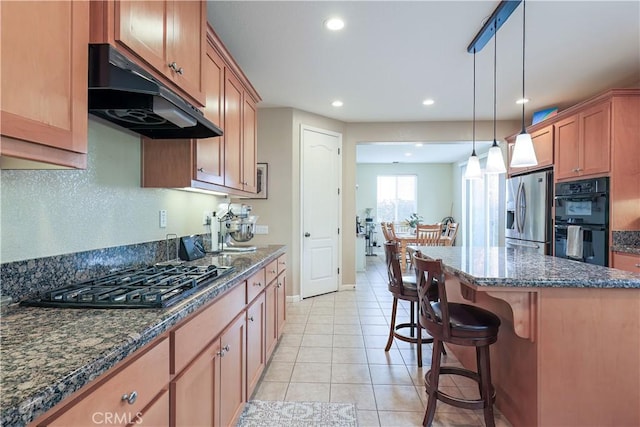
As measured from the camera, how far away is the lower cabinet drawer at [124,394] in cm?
69

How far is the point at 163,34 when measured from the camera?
4.74ft

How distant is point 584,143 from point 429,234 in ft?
10.0

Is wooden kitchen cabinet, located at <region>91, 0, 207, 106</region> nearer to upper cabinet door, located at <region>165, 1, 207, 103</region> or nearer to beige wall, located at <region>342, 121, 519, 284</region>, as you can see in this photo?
upper cabinet door, located at <region>165, 1, 207, 103</region>

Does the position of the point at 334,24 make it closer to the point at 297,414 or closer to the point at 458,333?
the point at 458,333

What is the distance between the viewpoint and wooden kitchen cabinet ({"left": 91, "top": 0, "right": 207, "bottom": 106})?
112cm

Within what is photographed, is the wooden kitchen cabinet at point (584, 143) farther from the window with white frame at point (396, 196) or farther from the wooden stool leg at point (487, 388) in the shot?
the window with white frame at point (396, 196)

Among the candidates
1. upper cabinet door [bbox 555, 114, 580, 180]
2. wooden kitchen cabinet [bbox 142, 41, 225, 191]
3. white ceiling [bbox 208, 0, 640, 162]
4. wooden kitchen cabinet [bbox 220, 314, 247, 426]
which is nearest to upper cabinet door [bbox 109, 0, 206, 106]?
wooden kitchen cabinet [bbox 142, 41, 225, 191]

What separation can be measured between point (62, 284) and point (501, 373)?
2327 millimetres

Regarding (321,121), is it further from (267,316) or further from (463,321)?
(463,321)

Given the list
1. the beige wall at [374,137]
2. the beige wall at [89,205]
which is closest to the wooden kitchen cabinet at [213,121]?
the beige wall at [89,205]

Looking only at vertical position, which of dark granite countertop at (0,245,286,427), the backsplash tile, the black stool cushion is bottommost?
the black stool cushion

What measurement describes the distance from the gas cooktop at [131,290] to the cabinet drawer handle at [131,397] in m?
0.27

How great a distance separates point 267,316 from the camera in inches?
94.5


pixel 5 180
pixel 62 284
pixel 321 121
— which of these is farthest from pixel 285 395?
pixel 321 121
